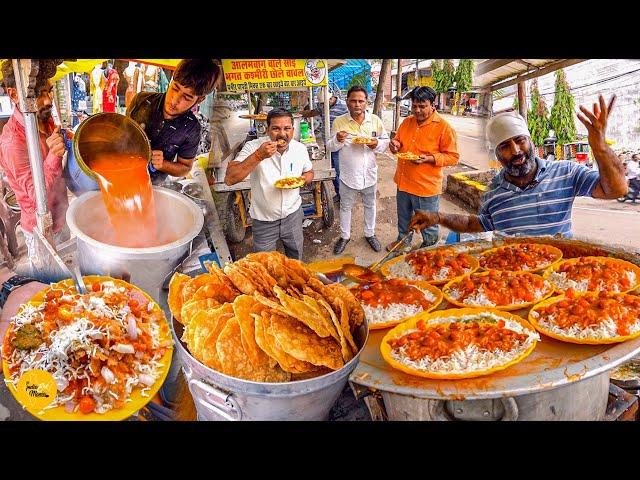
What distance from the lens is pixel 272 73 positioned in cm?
301

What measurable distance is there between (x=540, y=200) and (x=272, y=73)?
1924 mm

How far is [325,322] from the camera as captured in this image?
269cm

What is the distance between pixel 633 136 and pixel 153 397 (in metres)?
3.05

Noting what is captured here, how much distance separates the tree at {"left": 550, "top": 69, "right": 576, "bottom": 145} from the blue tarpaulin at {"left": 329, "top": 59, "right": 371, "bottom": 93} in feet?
3.76

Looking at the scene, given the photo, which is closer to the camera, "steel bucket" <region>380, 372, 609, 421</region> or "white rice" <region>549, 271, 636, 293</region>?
"steel bucket" <region>380, 372, 609, 421</region>

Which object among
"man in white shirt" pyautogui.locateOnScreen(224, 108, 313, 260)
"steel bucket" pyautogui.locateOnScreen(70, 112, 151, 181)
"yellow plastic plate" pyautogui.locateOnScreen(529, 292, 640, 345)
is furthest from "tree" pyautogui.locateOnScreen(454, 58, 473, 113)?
"steel bucket" pyautogui.locateOnScreen(70, 112, 151, 181)

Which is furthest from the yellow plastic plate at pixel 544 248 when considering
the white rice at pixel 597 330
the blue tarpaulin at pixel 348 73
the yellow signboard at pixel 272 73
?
the yellow signboard at pixel 272 73

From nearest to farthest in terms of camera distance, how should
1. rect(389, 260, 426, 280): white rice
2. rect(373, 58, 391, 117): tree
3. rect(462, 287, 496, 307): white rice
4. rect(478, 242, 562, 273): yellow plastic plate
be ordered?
rect(373, 58, 391, 117): tree < rect(462, 287, 496, 307): white rice < rect(389, 260, 426, 280): white rice < rect(478, 242, 562, 273): yellow plastic plate

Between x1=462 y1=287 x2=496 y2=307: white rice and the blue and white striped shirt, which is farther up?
the blue and white striped shirt

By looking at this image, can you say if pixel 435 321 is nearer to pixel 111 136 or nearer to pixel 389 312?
pixel 389 312

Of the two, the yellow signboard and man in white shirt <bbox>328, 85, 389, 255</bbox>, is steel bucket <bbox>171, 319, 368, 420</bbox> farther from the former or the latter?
the yellow signboard

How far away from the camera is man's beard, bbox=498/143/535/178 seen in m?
3.44
